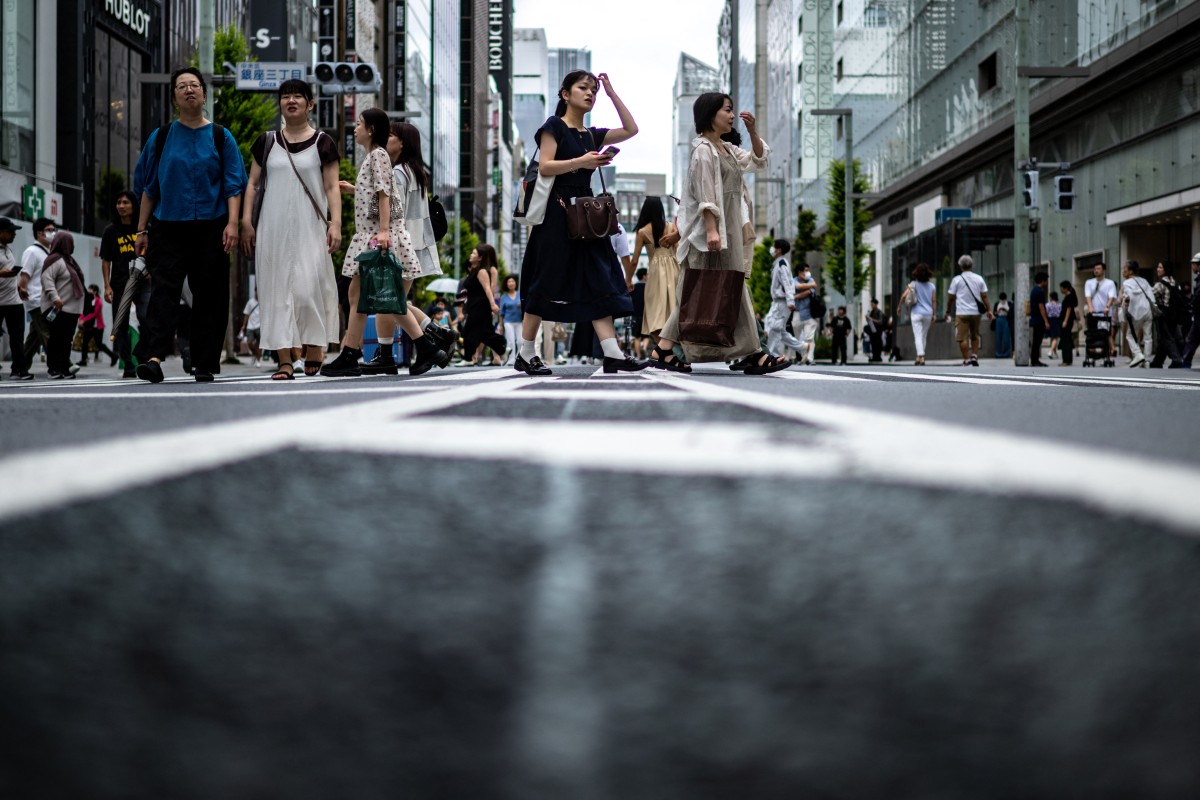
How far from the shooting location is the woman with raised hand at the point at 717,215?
8.38 metres

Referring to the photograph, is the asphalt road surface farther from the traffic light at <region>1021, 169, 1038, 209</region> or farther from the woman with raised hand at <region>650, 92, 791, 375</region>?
the traffic light at <region>1021, 169, 1038, 209</region>

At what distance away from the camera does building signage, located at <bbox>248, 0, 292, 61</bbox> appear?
45062 millimetres

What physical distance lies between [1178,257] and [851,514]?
29.9 m

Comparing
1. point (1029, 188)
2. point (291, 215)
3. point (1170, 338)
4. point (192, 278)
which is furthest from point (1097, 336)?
point (192, 278)

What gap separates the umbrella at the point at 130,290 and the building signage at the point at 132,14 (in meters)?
22.8

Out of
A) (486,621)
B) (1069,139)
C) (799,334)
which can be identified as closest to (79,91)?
(799,334)

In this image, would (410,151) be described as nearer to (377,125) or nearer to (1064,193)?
(377,125)

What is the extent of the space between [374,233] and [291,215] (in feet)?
2.96

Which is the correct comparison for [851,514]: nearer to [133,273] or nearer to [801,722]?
[801,722]

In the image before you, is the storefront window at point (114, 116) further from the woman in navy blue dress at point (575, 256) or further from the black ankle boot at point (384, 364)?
the woman in navy blue dress at point (575, 256)

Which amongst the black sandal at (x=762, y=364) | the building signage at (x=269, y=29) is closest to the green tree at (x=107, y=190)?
the building signage at (x=269, y=29)

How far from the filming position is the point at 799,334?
896 inches

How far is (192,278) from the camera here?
7547 millimetres

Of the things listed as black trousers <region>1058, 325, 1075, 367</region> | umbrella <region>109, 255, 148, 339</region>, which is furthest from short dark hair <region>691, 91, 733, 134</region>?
black trousers <region>1058, 325, 1075, 367</region>
